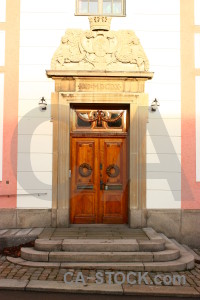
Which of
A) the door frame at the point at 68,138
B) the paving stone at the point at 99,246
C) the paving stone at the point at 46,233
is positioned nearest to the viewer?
the paving stone at the point at 99,246

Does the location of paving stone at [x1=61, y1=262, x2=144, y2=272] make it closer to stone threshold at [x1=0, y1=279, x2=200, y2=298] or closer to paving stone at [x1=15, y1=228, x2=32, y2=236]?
stone threshold at [x1=0, y1=279, x2=200, y2=298]

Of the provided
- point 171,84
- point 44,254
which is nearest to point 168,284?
point 44,254

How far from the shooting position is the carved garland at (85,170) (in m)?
6.99

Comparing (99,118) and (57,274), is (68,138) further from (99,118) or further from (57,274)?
(57,274)

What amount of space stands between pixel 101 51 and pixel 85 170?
2.85 m

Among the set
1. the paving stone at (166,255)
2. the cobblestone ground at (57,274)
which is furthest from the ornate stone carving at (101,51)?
the cobblestone ground at (57,274)

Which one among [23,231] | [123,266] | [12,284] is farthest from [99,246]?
[23,231]

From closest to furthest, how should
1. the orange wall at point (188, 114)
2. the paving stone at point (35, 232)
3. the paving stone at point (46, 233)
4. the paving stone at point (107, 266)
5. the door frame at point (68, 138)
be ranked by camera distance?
the paving stone at point (107, 266) → the paving stone at point (46, 233) → the paving stone at point (35, 232) → the door frame at point (68, 138) → the orange wall at point (188, 114)

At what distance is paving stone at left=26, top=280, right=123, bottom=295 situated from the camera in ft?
13.6

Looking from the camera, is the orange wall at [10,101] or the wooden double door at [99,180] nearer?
the orange wall at [10,101]

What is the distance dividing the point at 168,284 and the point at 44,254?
2162 mm

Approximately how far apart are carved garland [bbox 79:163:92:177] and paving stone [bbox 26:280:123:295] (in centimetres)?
305

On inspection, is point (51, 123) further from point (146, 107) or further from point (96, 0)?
point (96, 0)

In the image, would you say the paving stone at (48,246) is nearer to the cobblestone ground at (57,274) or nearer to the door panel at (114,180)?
the cobblestone ground at (57,274)
